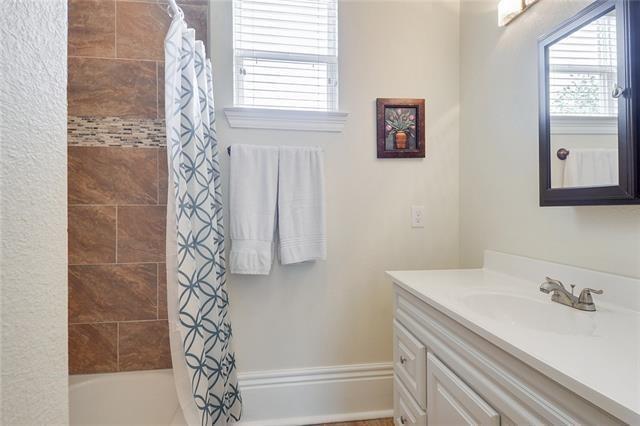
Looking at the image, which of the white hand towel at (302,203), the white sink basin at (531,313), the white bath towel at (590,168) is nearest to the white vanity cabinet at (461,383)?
the white sink basin at (531,313)

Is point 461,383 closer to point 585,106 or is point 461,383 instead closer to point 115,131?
point 585,106

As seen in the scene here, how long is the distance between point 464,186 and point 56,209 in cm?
181

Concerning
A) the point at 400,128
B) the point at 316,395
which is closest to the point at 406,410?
the point at 316,395

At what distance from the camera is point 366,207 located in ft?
5.80

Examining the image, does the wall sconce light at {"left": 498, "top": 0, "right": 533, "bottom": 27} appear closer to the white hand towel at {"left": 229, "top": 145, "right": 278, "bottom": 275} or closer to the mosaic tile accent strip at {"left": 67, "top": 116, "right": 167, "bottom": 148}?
the white hand towel at {"left": 229, "top": 145, "right": 278, "bottom": 275}

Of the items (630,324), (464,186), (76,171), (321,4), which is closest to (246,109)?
(321,4)

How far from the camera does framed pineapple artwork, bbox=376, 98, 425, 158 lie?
1.75 meters

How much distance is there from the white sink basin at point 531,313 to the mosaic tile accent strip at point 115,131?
5.60 ft

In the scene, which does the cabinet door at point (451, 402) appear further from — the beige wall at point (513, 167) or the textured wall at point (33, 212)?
the textured wall at point (33, 212)

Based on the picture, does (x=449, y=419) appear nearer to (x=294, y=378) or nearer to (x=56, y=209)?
(x=294, y=378)

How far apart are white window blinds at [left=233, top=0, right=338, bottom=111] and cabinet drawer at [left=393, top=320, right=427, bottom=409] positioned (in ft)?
4.10

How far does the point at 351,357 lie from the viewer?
177 cm

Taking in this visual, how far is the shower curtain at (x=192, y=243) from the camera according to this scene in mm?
1119

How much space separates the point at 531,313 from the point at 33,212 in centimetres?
131
